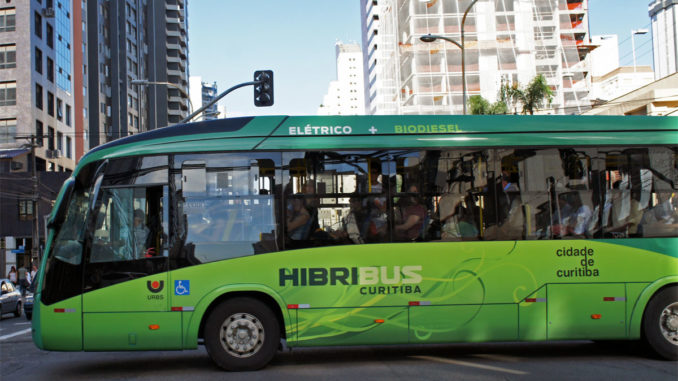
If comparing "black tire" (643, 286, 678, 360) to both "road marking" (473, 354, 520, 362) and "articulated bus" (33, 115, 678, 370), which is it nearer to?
"articulated bus" (33, 115, 678, 370)

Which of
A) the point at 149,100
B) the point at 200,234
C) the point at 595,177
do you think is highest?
the point at 149,100

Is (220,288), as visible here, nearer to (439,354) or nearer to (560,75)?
(439,354)

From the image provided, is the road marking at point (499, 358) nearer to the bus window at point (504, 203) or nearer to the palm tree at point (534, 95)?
the bus window at point (504, 203)

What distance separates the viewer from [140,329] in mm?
8445

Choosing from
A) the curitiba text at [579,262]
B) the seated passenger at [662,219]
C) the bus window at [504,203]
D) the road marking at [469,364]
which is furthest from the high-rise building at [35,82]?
the seated passenger at [662,219]

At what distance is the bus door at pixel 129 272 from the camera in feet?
27.6

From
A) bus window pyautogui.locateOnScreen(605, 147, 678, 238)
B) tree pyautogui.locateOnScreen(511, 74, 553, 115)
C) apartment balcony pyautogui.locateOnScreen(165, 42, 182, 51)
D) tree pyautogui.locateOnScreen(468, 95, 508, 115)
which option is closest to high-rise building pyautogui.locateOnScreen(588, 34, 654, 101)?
tree pyautogui.locateOnScreen(468, 95, 508, 115)

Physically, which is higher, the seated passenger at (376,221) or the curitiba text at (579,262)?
the seated passenger at (376,221)

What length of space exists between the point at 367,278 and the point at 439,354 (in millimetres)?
1940

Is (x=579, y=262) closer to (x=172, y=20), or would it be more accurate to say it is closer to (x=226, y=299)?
(x=226, y=299)

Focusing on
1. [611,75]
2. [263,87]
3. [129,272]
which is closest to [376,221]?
[129,272]

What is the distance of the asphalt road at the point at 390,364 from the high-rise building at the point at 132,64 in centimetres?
4505

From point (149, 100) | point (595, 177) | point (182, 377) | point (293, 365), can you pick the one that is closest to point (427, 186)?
A: point (595, 177)

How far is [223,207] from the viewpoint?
857cm
